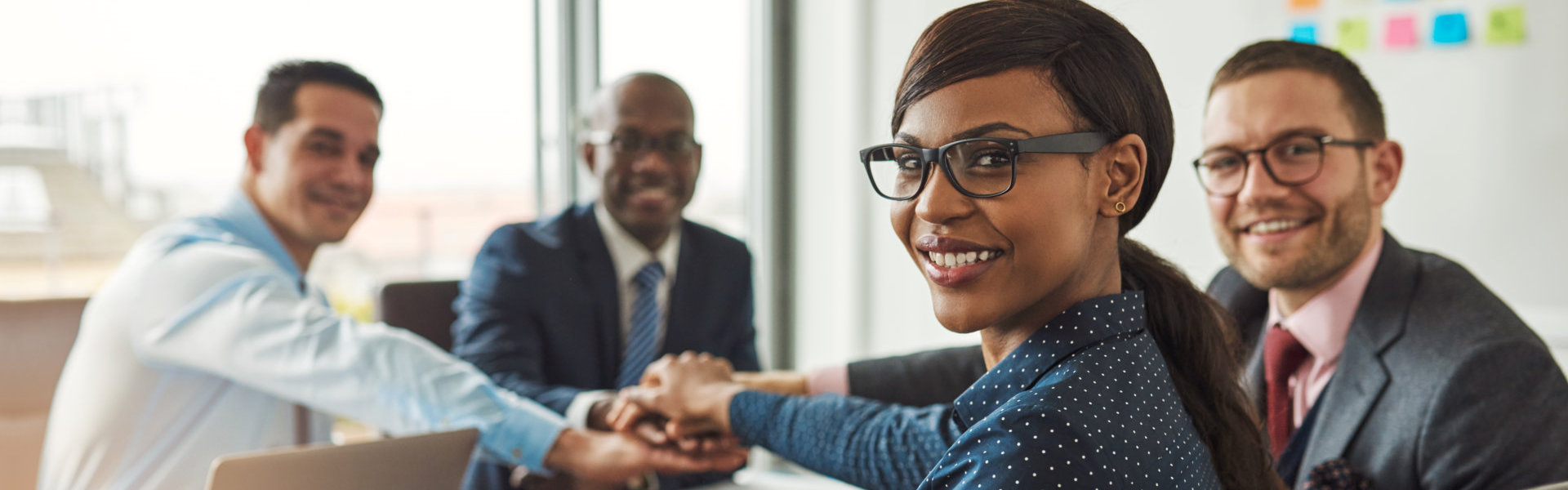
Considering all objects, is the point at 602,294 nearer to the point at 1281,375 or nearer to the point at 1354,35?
the point at 1281,375

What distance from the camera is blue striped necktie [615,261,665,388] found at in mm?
2469

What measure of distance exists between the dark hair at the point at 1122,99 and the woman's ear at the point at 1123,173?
2 centimetres

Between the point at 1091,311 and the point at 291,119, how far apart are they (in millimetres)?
1653

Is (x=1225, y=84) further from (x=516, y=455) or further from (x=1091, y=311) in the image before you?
(x=516, y=455)

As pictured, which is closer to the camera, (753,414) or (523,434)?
(753,414)

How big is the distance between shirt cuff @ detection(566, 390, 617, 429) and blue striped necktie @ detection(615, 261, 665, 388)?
1.05 feet

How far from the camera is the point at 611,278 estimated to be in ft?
8.02

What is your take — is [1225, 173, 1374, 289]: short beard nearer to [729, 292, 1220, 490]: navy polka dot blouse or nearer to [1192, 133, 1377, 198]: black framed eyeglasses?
[1192, 133, 1377, 198]: black framed eyeglasses

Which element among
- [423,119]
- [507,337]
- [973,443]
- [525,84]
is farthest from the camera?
[525,84]

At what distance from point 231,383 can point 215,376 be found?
0.03 m

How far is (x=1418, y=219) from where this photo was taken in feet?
9.52

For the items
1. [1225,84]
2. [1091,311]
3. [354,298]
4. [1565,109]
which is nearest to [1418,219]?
[1565,109]

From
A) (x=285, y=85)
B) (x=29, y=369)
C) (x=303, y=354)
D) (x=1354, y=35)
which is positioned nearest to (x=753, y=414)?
(x=303, y=354)

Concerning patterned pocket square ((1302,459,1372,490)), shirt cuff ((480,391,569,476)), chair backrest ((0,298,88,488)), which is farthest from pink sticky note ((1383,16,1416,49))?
chair backrest ((0,298,88,488))
